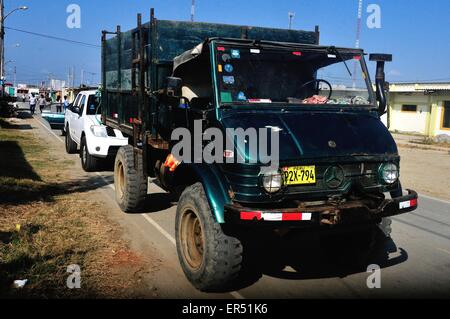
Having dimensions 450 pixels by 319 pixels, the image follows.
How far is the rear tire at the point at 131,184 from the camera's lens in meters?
6.95

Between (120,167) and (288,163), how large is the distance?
4196mm

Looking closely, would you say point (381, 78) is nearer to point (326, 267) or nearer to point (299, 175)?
point (299, 175)

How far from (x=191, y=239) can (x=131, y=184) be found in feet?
8.01

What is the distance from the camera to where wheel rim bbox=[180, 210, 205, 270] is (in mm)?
4707

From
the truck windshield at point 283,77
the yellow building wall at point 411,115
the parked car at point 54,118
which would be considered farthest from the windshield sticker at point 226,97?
the yellow building wall at point 411,115

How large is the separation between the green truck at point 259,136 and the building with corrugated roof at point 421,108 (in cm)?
2753

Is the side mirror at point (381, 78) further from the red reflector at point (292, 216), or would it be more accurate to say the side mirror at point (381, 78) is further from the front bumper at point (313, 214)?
the red reflector at point (292, 216)

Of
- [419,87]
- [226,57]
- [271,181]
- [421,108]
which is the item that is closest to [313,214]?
[271,181]

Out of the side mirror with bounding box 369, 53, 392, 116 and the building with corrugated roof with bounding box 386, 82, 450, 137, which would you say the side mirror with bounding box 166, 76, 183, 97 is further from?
the building with corrugated roof with bounding box 386, 82, 450, 137

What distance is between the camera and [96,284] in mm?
4523

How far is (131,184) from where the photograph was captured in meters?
6.96

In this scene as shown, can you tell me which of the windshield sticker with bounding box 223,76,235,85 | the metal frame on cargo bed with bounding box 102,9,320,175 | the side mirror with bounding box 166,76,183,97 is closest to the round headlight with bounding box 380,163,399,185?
the windshield sticker with bounding box 223,76,235,85
